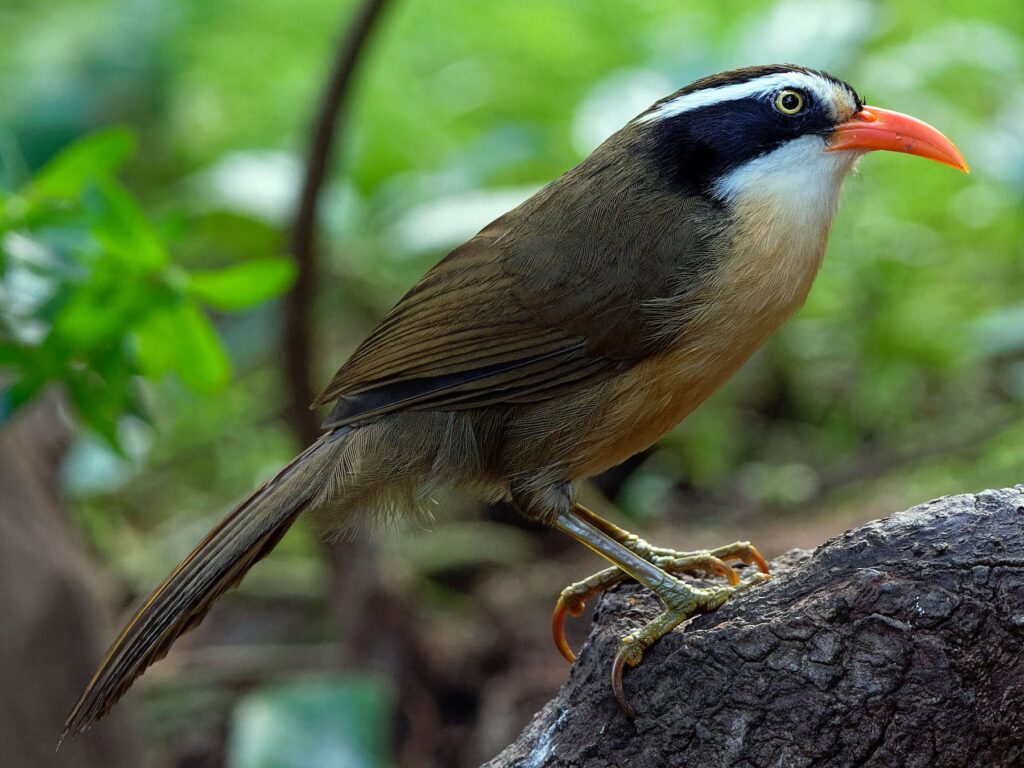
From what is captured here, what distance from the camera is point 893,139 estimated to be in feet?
9.94

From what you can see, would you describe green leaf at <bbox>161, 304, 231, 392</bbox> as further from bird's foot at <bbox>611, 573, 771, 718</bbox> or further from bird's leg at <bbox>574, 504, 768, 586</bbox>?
bird's foot at <bbox>611, 573, 771, 718</bbox>

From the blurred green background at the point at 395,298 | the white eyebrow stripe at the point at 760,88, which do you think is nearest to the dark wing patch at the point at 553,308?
the white eyebrow stripe at the point at 760,88

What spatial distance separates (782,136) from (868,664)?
1.32 metres

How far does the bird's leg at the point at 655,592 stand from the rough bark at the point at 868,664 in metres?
0.06

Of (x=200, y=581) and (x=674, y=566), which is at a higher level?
(x=200, y=581)

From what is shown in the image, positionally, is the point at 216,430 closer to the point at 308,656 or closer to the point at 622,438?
the point at 308,656

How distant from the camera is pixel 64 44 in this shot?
7.49 metres

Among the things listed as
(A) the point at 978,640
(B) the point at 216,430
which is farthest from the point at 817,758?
(B) the point at 216,430

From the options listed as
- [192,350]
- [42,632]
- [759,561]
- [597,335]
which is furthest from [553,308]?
[42,632]

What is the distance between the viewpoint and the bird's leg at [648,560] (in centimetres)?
298

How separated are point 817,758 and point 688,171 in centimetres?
144

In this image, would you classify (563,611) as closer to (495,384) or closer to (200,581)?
(495,384)

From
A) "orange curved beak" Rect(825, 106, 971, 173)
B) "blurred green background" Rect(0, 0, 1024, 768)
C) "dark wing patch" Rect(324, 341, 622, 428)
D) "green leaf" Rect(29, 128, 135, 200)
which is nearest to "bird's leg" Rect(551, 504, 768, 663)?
"dark wing patch" Rect(324, 341, 622, 428)

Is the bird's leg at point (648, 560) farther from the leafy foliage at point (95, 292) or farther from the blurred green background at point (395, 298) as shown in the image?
the blurred green background at point (395, 298)
